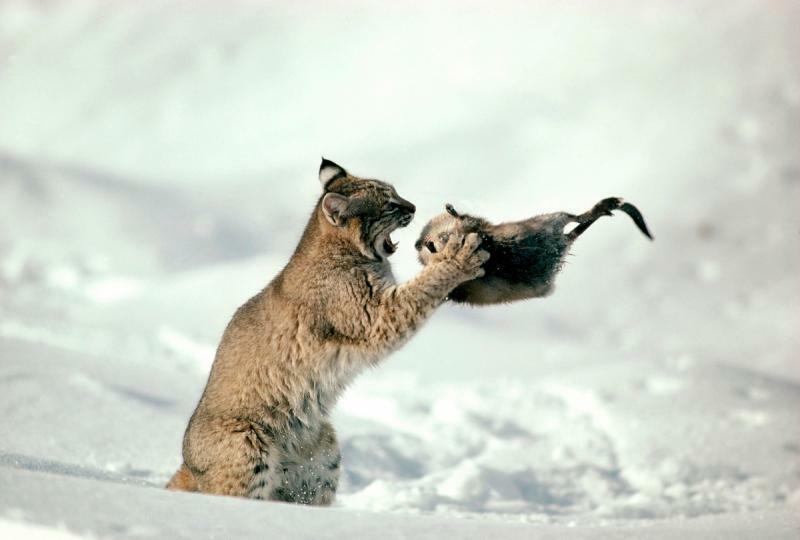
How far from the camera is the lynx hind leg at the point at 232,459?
5.03 meters

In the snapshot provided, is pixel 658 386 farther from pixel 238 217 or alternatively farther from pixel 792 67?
pixel 792 67

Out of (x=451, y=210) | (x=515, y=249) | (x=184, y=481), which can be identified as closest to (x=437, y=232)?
(x=451, y=210)

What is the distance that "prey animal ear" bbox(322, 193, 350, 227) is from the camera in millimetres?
5461

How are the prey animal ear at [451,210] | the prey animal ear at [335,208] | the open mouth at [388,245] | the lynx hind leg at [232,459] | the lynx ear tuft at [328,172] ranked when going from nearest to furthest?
1. the lynx hind leg at [232,459]
2. the prey animal ear at [451,210]
3. the prey animal ear at [335,208]
4. the open mouth at [388,245]
5. the lynx ear tuft at [328,172]

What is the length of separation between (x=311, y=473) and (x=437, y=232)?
1363mm

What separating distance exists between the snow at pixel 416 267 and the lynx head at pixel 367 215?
0.55ft

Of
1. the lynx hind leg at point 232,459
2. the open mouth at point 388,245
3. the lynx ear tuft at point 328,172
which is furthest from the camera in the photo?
the lynx ear tuft at point 328,172

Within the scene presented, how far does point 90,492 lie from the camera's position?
3838mm

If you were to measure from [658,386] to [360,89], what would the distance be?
1162cm

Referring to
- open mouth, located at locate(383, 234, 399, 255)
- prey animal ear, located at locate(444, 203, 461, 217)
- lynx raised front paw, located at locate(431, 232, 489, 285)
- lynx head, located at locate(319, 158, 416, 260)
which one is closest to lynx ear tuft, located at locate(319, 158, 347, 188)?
lynx head, located at locate(319, 158, 416, 260)

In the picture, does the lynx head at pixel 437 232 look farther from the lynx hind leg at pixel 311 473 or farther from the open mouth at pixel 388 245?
the lynx hind leg at pixel 311 473

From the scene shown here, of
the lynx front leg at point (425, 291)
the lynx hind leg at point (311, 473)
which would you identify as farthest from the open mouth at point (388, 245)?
the lynx hind leg at point (311, 473)

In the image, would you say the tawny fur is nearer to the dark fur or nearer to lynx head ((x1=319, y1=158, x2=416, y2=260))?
lynx head ((x1=319, y1=158, x2=416, y2=260))

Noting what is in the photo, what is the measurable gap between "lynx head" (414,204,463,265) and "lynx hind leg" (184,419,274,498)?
121 centimetres
